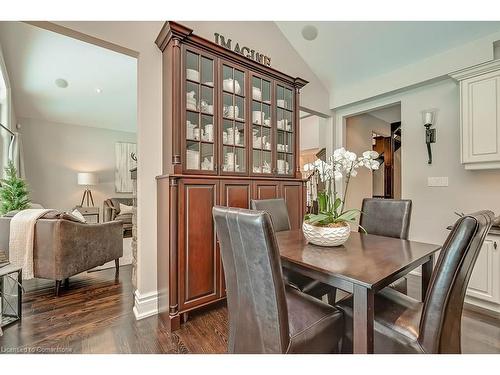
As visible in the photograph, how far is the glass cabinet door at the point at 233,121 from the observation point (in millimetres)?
2271

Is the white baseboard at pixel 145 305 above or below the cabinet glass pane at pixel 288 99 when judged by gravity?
below

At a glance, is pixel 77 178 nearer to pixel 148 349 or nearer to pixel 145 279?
pixel 145 279

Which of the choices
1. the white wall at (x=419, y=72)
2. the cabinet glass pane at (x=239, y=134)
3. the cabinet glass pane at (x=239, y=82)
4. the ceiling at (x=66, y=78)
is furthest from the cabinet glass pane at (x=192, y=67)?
the ceiling at (x=66, y=78)

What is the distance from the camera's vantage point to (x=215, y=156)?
219 cm

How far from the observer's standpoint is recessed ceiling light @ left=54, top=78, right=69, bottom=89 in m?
4.27

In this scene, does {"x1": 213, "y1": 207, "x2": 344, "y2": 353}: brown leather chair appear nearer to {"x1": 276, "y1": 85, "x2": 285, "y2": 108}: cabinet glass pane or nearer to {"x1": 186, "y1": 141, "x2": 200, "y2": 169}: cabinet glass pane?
{"x1": 186, "y1": 141, "x2": 200, "y2": 169}: cabinet glass pane

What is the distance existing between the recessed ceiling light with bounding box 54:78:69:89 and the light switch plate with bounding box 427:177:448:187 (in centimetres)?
591

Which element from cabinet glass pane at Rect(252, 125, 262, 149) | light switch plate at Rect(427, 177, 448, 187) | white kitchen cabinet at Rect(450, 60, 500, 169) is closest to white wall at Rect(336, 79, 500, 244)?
light switch plate at Rect(427, 177, 448, 187)

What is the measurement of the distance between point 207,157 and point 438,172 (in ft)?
8.95

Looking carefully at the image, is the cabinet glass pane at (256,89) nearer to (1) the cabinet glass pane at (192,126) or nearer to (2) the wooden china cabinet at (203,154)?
(2) the wooden china cabinet at (203,154)

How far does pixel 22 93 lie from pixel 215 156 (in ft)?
15.5

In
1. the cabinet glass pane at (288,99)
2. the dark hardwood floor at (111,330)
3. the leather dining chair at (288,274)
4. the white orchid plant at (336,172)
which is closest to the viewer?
the white orchid plant at (336,172)

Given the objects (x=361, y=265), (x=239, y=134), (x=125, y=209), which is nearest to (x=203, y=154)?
(x=239, y=134)
